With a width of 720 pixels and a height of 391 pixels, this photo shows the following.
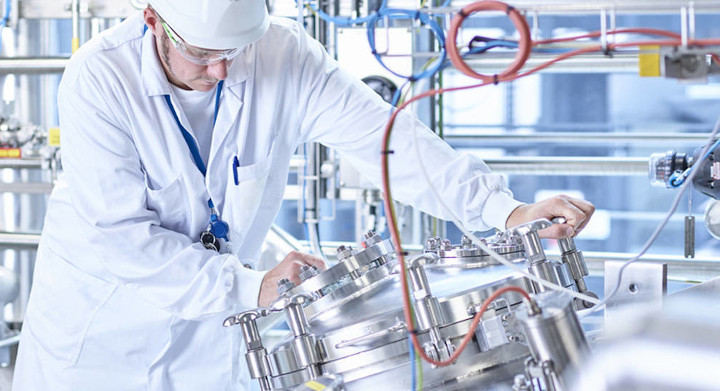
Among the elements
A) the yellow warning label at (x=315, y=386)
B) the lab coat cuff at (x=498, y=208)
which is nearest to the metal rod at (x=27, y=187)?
the lab coat cuff at (x=498, y=208)

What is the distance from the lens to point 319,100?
1626 millimetres

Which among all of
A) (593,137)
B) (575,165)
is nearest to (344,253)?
(575,165)

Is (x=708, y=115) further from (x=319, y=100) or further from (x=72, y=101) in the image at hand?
(x=72, y=101)

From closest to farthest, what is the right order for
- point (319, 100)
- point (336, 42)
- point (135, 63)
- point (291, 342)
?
point (291, 342), point (135, 63), point (319, 100), point (336, 42)

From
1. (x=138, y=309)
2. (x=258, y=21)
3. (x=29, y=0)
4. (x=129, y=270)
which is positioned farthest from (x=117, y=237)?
(x=29, y=0)

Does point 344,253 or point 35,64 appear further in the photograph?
point 35,64

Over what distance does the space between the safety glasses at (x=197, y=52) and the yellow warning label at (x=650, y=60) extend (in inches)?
30.7

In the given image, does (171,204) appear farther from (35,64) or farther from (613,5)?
(35,64)

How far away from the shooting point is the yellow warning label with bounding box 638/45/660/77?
0.73 meters

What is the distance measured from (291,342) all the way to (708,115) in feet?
18.5

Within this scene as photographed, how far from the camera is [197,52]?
4.50 ft

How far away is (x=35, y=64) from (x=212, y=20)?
1398 mm

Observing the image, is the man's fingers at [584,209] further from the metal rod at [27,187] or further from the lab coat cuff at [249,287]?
the metal rod at [27,187]

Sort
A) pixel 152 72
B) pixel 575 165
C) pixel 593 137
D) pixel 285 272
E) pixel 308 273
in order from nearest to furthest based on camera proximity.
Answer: pixel 308 273 < pixel 285 272 < pixel 152 72 < pixel 575 165 < pixel 593 137
